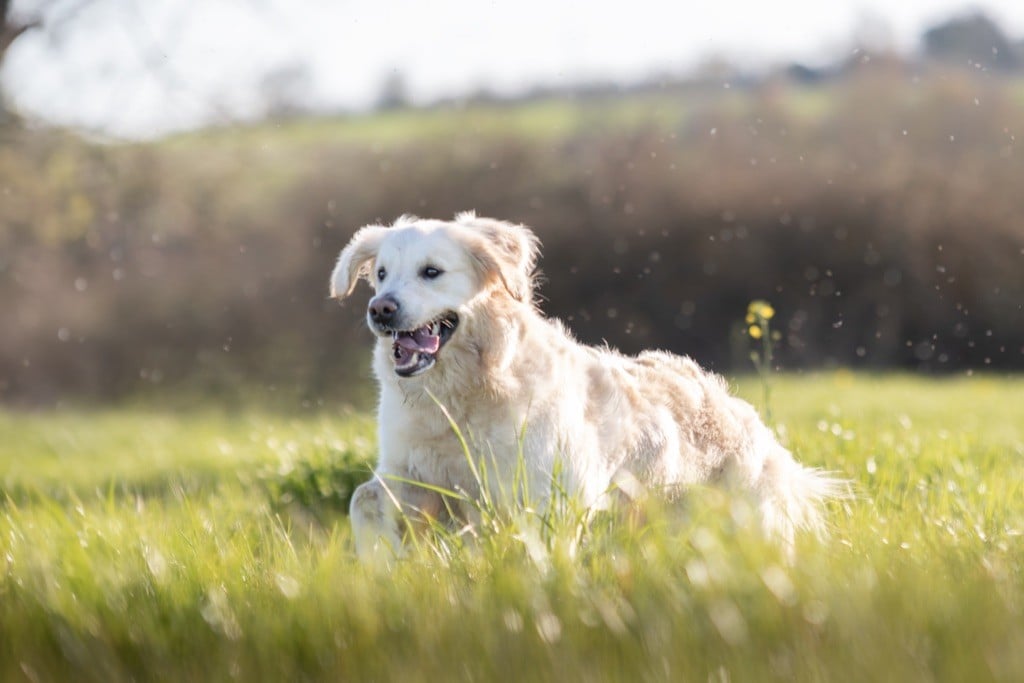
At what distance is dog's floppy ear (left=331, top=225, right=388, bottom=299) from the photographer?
500 centimetres

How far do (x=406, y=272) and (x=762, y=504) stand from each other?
2.02 metres

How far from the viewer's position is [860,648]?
2658 mm

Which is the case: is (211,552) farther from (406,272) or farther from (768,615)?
(768,615)

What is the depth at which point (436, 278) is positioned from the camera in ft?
14.9

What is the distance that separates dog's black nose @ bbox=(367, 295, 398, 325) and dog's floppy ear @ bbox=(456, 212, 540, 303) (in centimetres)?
49

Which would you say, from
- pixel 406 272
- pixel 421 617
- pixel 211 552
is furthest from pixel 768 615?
pixel 406 272

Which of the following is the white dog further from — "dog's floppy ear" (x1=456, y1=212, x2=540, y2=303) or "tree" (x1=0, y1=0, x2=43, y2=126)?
"tree" (x1=0, y1=0, x2=43, y2=126)

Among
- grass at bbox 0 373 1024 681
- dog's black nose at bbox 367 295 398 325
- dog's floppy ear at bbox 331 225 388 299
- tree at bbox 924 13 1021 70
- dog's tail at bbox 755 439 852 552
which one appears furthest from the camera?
tree at bbox 924 13 1021 70

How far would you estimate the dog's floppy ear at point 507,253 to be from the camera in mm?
4637

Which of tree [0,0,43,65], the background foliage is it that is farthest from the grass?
the background foliage

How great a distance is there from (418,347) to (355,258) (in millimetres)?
769

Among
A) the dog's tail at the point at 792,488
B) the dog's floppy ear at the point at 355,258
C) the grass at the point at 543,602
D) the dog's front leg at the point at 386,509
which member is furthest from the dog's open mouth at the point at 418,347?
the dog's tail at the point at 792,488

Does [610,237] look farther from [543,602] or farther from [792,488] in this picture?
[543,602]

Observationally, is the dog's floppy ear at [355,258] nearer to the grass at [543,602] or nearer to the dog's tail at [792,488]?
the grass at [543,602]
